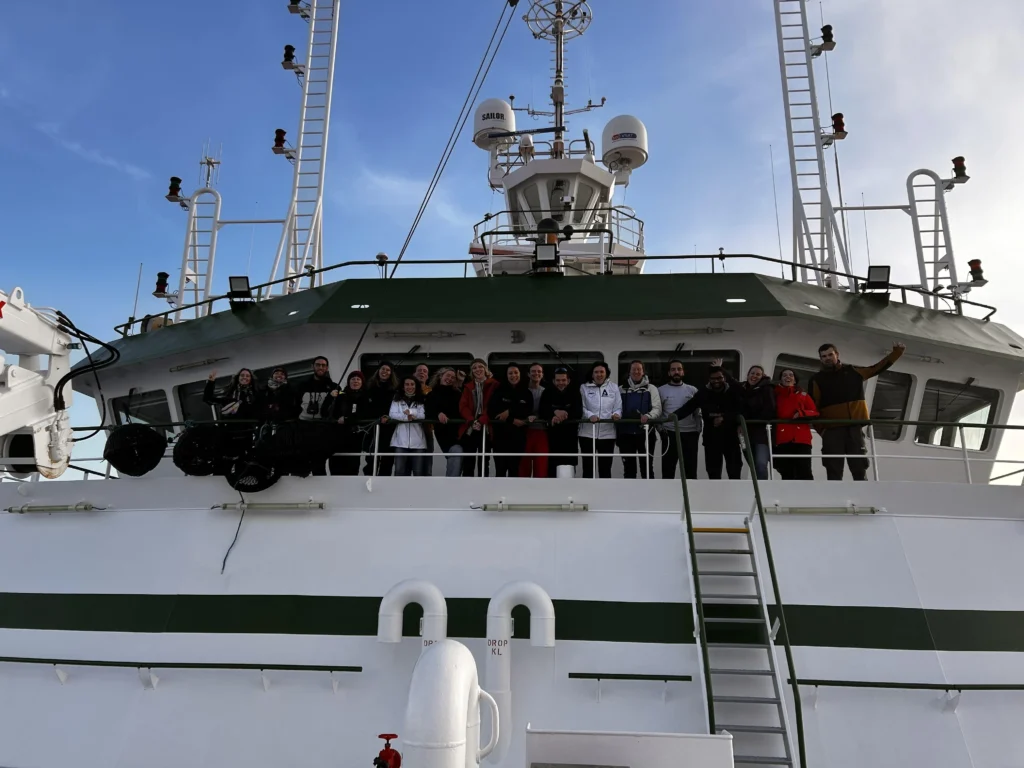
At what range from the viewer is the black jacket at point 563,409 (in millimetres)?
7121

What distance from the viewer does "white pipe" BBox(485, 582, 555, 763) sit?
5254 millimetres

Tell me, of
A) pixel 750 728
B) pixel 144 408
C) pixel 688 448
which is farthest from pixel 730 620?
pixel 144 408

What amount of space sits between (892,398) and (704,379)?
2128 mm

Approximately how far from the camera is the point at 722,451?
7059mm

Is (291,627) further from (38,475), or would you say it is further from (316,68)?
(316,68)

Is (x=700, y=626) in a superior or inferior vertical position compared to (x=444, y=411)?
inferior

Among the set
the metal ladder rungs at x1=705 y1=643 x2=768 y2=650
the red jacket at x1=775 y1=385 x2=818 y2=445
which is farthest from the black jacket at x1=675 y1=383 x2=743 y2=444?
the metal ladder rungs at x1=705 y1=643 x2=768 y2=650

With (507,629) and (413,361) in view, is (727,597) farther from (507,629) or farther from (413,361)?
(413,361)

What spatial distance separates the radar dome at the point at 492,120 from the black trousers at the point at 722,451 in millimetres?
9204

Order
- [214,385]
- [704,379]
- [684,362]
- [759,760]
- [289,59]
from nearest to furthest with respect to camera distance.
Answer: [759,760]
[684,362]
[704,379]
[214,385]
[289,59]

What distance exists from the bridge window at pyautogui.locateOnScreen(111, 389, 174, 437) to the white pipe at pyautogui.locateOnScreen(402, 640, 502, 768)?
7.13 metres

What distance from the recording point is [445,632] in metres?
5.57

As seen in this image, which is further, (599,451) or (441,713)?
(599,451)

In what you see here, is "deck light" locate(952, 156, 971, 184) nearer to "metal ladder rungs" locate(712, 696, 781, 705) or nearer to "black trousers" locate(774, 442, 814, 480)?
"black trousers" locate(774, 442, 814, 480)
